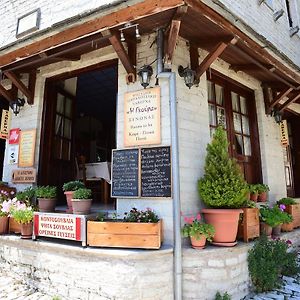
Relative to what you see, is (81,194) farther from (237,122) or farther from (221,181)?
(237,122)

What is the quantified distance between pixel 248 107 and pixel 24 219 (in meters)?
5.00

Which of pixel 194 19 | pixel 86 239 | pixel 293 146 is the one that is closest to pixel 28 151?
pixel 86 239

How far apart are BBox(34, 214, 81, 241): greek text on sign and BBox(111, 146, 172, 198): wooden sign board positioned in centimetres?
73

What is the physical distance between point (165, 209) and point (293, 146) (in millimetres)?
6052

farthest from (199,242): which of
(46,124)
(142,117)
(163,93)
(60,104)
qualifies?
(60,104)

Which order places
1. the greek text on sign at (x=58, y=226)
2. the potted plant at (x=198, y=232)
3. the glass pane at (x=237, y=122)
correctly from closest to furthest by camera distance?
the potted plant at (x=198, y=232), the greek text on sign at (x=58, y=226), the glass pane at (x=237, y=122)

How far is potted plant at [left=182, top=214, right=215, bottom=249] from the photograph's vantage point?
3656 mm

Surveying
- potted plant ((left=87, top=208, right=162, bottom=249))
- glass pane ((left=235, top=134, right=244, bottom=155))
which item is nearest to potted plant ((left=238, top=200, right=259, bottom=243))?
potted plant ((left=87, top=208, right=162, bottom=249))

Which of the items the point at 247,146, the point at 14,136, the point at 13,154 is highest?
the point at 14,136

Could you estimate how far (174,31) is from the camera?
11.7 ft

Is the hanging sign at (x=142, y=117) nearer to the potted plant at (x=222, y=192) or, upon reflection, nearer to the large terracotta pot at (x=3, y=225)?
the potted plant at (x=222, y=192)

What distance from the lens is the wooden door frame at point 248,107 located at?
5523 mm

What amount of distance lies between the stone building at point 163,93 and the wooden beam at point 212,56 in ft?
0.05

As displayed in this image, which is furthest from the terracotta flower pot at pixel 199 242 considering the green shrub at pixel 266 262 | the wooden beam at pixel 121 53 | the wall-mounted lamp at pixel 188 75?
the wooden beam at pixel 121 53
